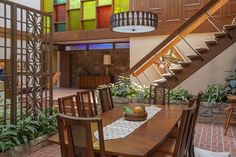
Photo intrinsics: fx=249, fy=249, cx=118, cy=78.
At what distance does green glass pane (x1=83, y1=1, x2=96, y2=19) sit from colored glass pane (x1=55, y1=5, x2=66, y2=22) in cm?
101

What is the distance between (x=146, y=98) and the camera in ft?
20.7

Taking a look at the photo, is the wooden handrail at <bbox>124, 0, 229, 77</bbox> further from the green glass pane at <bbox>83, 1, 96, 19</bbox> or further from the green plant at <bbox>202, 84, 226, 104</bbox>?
the green glass pane at <bbox>83, 1, 96, 19</bbox>

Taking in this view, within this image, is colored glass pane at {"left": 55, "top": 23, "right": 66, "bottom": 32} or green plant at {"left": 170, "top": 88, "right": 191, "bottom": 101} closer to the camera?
green plant at {"left": 170, "top": 88, "right": 191, "bottom": 101}

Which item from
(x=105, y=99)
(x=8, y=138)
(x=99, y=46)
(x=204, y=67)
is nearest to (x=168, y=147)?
(x=105, y=99)

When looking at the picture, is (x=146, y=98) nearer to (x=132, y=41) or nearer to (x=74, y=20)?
(x=132, y=41)

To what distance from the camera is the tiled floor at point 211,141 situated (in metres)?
3.86

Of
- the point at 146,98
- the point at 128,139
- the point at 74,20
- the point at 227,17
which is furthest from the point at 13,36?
the point at 74,20

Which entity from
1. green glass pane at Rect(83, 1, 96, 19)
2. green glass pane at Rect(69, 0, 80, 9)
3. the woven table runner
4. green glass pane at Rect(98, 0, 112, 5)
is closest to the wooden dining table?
the woven table runner

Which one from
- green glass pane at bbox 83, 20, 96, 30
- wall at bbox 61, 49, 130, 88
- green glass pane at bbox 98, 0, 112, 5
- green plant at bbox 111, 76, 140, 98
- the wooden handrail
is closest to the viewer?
the wooden handrail

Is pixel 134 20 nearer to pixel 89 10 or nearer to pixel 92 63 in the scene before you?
pixel 89 10

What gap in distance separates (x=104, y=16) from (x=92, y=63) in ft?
11.5

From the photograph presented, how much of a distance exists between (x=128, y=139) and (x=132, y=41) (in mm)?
6883

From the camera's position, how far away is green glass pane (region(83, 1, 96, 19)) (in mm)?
10305

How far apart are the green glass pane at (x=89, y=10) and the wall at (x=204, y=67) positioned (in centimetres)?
273
